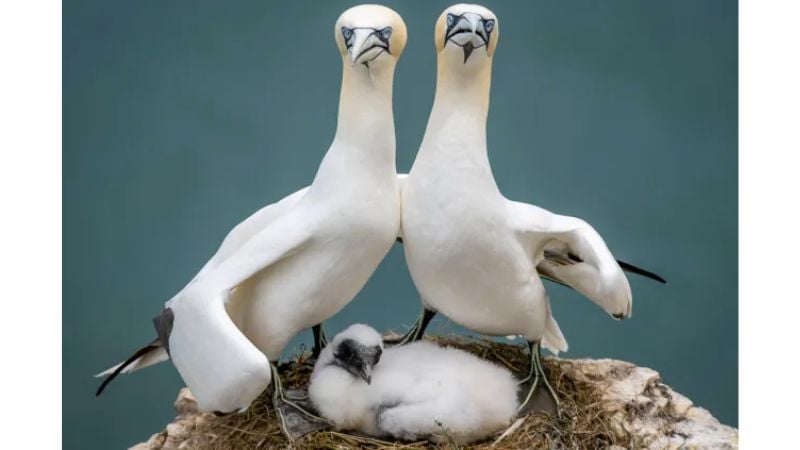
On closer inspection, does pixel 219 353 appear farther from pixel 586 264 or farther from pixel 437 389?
pixel 586 264

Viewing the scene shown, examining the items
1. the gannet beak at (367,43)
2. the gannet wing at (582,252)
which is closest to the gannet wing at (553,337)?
the gannet wing at (582,252)

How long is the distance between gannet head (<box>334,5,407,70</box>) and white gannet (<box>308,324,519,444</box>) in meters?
0.67

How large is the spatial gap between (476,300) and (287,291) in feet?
1.58

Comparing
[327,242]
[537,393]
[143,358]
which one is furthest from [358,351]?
[143,358]

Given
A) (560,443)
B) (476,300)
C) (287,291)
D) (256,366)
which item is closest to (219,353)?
(256,366)

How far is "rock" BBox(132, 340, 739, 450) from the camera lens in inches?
104

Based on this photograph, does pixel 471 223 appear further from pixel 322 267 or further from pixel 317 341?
pixel 317 341

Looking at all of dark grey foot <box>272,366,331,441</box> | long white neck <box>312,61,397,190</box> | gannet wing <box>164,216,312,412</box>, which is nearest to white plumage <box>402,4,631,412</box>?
long white neck <box>312,61,397,190</box>

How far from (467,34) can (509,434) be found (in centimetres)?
98

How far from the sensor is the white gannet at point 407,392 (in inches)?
94.7

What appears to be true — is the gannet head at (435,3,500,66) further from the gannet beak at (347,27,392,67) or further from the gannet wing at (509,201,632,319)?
the gannet wing at (509,201,632,319)

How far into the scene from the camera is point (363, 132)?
249 centimetres

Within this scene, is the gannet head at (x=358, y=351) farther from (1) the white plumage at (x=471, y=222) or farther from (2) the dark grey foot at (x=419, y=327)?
(2) the dark grey foot at (x=419, y=327)

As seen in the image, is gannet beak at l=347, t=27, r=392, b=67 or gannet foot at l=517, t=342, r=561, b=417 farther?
gannet foot at l=517, t=342, r=561, b=417
